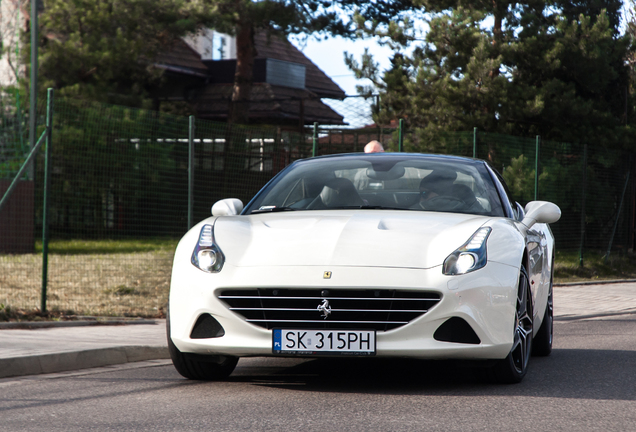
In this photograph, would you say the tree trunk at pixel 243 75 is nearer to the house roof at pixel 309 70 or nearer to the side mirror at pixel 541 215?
the house roof at pixel 309 70

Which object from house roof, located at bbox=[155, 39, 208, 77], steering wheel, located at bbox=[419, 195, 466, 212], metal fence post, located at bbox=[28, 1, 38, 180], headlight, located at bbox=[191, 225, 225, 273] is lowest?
headlight, located at bbox=[191, 225, 225, 273]

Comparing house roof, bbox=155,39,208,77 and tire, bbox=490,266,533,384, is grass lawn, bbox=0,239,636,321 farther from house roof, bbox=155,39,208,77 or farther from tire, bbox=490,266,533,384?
house roof, bbox=155,39,208,77

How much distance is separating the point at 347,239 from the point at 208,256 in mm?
806

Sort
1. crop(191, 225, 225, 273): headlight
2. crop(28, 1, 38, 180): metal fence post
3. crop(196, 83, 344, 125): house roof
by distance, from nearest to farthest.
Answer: crop(191, 225, 225, 273): headlight, crop(28, 1, 38, 180): metal fence post, crop(196, 83, 344, 125): house roof

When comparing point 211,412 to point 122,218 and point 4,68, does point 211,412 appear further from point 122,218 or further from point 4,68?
point 4,68

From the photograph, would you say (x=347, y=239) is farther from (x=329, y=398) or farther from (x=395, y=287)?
(x=329, y=398)

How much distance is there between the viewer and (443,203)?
6.12m

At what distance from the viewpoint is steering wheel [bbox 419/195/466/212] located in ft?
19.9

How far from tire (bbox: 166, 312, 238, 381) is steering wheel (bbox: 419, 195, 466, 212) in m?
1.61

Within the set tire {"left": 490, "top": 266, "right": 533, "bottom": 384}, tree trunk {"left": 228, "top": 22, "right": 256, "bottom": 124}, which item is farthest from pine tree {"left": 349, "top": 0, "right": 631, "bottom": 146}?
tire {"left": 490, "top": 266, "right": 533, "bottom": 384}

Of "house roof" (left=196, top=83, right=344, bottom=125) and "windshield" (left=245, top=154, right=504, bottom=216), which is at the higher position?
"house roof" (left=196, top=83, right=344, bottom=125)

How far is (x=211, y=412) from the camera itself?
186 inches

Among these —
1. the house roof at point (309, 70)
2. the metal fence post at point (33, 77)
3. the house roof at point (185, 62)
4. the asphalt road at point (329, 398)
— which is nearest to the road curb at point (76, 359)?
the asphalt road at point (329, 398)

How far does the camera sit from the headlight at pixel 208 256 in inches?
206
